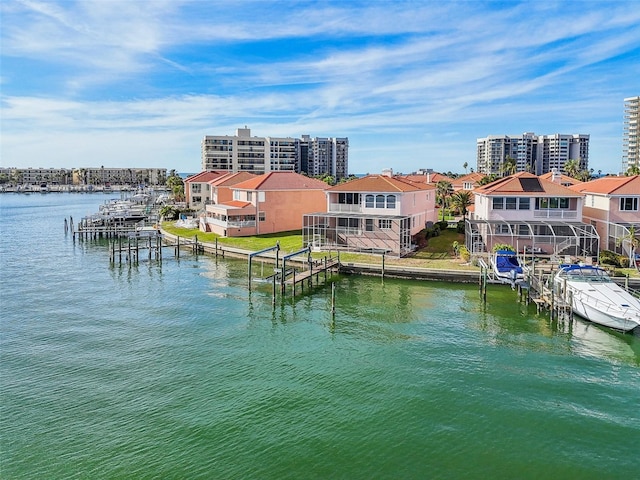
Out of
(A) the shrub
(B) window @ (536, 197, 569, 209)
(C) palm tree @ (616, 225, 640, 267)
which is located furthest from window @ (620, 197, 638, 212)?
(A) the shrub

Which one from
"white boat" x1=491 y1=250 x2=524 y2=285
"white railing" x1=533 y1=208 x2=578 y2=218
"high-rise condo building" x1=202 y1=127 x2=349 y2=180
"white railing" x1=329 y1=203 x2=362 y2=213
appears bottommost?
"white boat" x1=491 y1=250 x2=524 y2=285

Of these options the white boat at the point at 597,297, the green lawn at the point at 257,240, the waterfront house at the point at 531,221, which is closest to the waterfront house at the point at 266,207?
the green lawn at the point at 257,240

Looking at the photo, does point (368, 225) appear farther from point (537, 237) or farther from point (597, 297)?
point (597, 297)

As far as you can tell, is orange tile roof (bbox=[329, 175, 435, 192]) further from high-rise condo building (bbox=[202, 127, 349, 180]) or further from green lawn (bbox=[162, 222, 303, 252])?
high-rise condo building (bbox=[202, 127, 349, 180])

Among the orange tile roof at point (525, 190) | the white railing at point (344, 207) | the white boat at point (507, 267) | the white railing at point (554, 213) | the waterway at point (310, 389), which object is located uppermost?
the orange tile roof at point (525, 190)

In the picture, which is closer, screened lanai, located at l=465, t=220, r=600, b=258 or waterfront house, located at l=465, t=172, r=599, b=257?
screened lanai, located at l=465, t=220, r=600, b=258

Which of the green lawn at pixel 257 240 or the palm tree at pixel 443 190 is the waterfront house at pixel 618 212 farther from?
the palm tree at pixel 443 190

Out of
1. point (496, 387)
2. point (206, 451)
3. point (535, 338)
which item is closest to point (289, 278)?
point (535, 338)

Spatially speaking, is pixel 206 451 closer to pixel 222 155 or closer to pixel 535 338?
pixel 535 338
